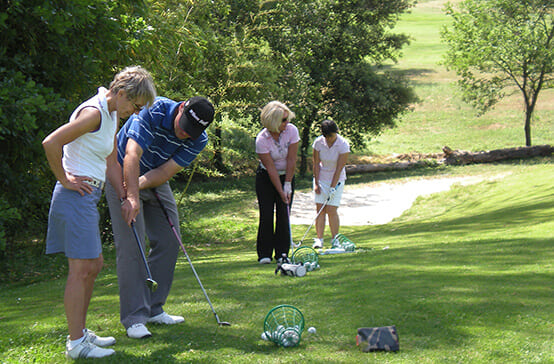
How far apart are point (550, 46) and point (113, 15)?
2299 centimetres

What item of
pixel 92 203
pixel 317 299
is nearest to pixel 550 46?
pixel 317 299

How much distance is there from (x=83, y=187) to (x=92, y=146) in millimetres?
282

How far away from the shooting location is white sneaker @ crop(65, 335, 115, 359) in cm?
409

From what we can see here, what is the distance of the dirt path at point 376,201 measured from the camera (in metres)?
17.0

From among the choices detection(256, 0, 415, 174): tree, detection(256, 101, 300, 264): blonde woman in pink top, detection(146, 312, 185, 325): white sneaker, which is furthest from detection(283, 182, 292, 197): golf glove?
detection(256, 0, 415, 174): tree

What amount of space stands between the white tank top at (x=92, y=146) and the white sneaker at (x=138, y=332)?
1.17 m

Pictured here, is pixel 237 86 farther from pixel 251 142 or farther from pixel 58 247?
pixel 58 247

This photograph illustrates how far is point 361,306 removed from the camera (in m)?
5.23

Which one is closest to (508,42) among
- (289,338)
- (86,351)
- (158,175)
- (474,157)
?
(474,157)

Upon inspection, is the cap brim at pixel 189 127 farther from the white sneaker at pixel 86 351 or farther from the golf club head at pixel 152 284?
the white sneaker at pixel 86 351

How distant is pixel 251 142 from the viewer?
24.5 meters

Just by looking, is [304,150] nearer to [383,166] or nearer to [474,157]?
[383,166]

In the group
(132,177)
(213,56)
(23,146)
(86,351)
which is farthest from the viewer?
(213,56)

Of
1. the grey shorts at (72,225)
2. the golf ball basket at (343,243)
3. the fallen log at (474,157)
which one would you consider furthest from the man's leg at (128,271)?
the fallen log at (474,157)
